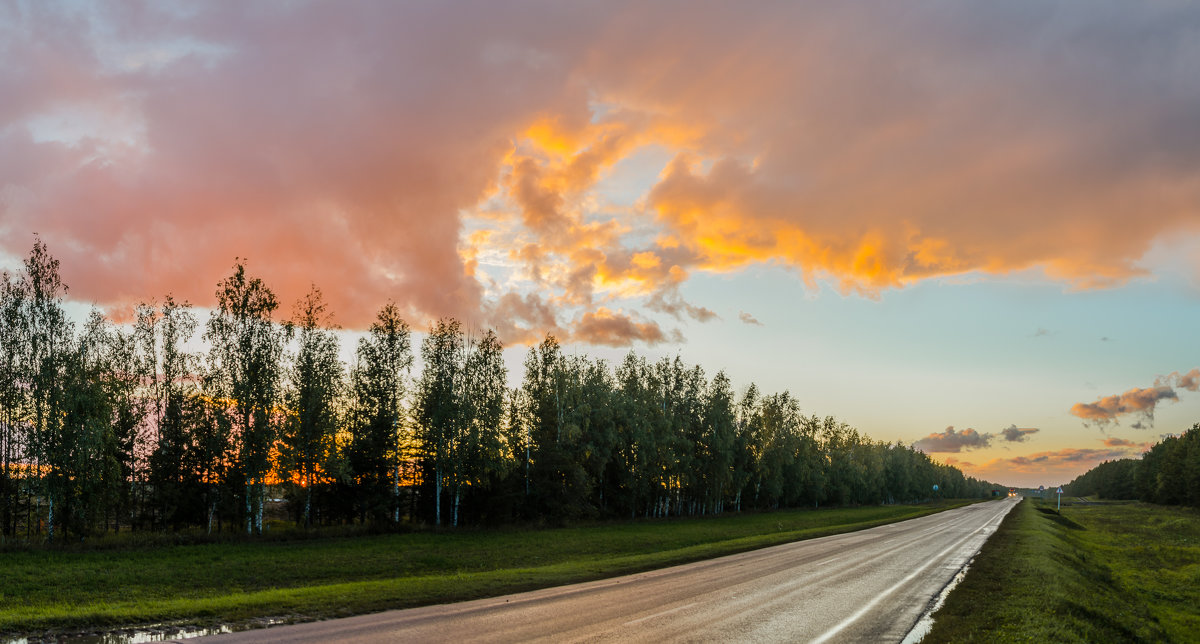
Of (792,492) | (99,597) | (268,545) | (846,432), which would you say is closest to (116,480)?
(268,545)

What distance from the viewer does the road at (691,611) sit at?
48.4 feet

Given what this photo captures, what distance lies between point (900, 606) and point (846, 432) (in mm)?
142776

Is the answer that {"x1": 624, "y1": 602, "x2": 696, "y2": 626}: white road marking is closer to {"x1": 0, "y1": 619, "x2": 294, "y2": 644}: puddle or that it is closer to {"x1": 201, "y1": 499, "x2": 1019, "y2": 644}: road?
{"x1": 201, "y1": 499, "x2": 1019, "y2": 644}: road

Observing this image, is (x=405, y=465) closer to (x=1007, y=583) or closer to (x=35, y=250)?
(x=35, y=250)

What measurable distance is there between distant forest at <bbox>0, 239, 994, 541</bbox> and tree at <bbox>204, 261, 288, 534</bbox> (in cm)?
11

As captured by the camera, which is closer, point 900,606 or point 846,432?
point 900,606

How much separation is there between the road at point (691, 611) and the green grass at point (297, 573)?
215cm

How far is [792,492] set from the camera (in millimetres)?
115938

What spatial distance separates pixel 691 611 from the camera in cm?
1775

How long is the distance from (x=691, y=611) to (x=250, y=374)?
43382 millimetres

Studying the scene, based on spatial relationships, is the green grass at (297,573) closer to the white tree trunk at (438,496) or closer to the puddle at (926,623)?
the white tree trunk at (438,496)

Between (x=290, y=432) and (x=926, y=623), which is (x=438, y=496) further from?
(x=926, y=623)

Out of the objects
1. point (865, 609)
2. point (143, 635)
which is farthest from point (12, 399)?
point (865, 609)

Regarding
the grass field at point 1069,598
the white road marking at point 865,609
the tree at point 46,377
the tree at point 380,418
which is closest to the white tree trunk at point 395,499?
the tree at point 380,418
